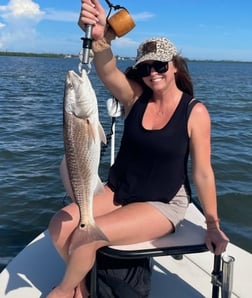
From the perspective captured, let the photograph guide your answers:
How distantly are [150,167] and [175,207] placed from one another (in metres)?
0.37

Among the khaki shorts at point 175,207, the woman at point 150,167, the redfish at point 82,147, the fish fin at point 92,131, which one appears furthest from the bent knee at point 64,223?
the fish fin at point 92,131

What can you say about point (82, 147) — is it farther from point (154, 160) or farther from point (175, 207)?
point (175, 207)

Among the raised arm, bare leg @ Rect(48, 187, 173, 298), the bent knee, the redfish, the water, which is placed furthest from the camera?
the water

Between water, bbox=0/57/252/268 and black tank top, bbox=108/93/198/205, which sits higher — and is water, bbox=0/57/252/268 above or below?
below

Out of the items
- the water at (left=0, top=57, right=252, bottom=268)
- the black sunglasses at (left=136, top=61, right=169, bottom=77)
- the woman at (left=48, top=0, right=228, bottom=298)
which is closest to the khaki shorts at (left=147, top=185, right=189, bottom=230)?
the woman at (left=48, top=0, right=228, bottom=298)

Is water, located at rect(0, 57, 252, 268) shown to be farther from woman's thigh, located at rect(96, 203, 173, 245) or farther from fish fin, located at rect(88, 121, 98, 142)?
fish fin, located at rect(88, 121, 98, 142)

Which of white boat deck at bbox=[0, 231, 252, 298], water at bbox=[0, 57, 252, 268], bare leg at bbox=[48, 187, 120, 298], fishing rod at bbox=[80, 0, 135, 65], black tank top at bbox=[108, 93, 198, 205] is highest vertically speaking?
fishing rod at bbox=[80, 0, 135, 65]

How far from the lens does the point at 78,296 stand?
10.7 feet

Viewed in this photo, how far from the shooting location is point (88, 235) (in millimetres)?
2896

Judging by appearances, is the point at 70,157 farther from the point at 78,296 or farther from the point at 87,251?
the point at 78,296

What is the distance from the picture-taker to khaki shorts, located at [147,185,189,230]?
3283 mm

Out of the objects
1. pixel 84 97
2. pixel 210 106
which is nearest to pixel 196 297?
pixel 84 97

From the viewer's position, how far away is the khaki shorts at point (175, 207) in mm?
3283

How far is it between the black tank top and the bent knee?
17.6 inches
